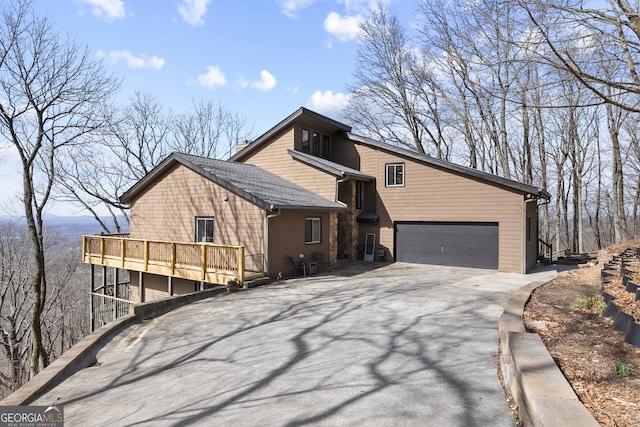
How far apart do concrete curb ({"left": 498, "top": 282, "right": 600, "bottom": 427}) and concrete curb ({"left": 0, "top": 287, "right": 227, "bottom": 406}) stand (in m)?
5.90

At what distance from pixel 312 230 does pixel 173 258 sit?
17.1 feet

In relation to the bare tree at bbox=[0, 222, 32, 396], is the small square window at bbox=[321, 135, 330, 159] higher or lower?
higher

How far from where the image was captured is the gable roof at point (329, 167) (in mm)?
15292

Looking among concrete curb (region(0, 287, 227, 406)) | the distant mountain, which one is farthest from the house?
the distant mountain

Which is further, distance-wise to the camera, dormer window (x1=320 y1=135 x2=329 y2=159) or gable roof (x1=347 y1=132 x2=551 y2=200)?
dormer window (x1=320 y1=135 x2=329 y2=159)

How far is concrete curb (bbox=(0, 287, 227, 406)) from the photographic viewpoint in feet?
16.6

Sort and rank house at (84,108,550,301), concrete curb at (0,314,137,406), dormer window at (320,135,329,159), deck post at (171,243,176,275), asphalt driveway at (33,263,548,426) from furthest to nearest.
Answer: dormer window at (320,135,329,159) → deck post at (171,243,176,275) → house at (84,108,550,301) → concrete curb at (0,314,137,406) → asphalt driveway at (33,263,548,426)

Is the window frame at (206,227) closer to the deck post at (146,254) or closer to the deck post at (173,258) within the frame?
the deck post at (173,258)

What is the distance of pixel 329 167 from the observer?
50.8 ft

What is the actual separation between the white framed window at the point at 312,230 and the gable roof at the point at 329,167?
209 centimetres

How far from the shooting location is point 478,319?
23.3 feet

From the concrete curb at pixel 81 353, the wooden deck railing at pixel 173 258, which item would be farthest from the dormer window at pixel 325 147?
the concrete curb at pixel 81 353

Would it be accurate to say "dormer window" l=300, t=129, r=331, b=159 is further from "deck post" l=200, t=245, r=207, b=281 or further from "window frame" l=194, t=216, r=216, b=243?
"deck post" l=200, t=245, r=207, b=281

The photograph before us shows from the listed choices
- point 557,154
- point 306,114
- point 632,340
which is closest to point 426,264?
point 306,114
